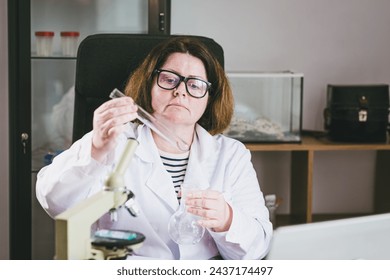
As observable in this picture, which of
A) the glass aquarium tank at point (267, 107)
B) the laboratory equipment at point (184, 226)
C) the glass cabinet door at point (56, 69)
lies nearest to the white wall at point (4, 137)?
the glass cabinet door at point (56, 69)

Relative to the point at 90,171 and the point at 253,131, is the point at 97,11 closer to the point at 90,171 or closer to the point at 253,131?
the point at 253,131

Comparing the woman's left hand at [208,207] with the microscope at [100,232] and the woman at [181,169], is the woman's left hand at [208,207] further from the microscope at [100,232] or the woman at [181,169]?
the microscope at [100,232]

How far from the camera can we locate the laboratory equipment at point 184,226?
1.14m

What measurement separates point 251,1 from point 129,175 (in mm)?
1275

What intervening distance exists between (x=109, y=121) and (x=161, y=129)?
0.28 m

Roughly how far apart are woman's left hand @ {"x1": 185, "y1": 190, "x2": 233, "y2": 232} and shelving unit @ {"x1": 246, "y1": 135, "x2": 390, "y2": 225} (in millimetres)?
1086

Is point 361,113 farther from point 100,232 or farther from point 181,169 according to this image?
point 100,232

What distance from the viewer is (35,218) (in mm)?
2365

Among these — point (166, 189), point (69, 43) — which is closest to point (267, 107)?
point (69, 43)

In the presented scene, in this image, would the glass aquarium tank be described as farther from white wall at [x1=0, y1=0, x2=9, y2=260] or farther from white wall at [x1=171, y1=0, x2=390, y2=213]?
white wall at [x1=0, y1=0, x2=9, y2=260]

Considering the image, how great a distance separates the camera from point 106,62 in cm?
149

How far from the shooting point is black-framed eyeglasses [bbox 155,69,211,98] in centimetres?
140

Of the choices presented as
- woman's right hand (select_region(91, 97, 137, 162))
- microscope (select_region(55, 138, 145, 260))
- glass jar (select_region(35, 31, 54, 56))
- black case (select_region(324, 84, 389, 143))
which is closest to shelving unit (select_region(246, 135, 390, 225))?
black case (select_region(324, 84, 389, 143))
